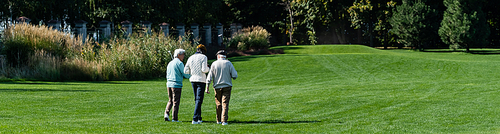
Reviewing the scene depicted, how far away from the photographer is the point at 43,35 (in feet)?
60.2

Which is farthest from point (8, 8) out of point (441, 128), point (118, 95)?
point (441, 128)

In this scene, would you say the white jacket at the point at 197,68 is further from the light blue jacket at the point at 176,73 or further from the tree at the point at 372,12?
the tree at the point at 372,12

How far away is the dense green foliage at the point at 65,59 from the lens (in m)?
17.4

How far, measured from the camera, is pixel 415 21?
4122cm

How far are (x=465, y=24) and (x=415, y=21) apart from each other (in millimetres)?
4539

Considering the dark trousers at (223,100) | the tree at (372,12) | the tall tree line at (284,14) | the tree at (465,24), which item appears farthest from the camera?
the tree at (372,12)

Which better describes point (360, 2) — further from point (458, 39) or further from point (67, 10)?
point (67, 10)

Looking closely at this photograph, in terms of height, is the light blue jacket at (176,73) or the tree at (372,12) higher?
the tree at (372,12)

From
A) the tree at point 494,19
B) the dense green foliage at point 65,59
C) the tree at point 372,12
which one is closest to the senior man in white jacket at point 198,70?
the dense green foliage at point 65,59

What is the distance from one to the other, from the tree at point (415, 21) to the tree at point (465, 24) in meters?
2.33

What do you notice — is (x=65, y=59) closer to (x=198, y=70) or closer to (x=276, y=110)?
(x=276, y=110)

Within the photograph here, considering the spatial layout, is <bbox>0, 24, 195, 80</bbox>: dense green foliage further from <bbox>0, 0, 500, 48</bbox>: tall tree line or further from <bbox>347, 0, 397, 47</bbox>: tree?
<bbox>347, 0, 397, 47</bbox>: tree

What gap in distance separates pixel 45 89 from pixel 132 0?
80.8ft

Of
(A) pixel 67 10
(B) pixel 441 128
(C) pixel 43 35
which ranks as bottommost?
(B) pixel 441 128
